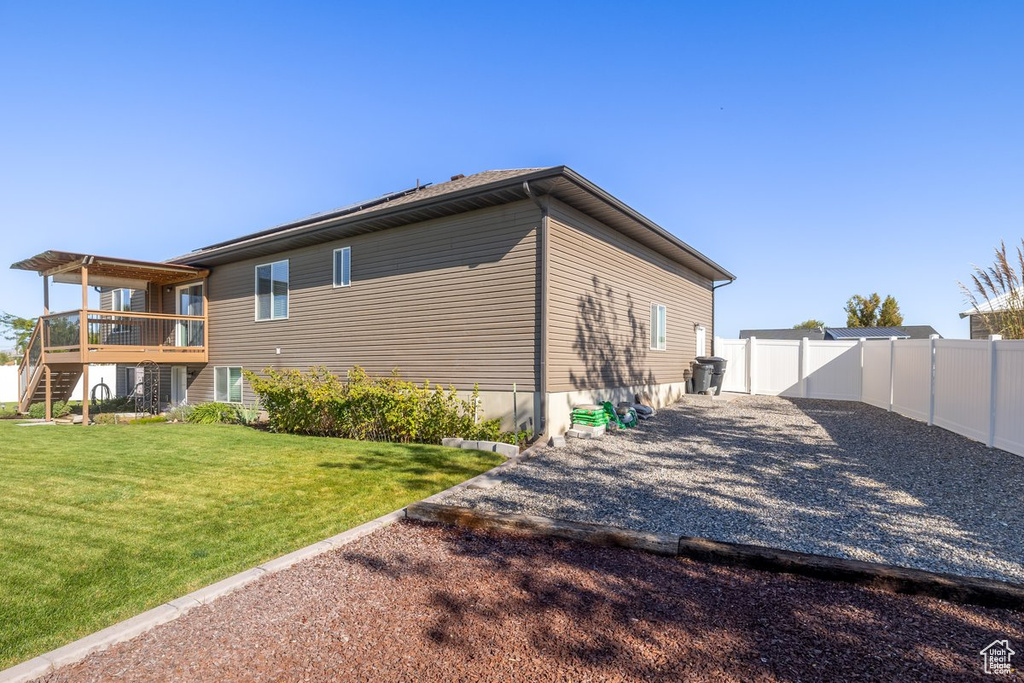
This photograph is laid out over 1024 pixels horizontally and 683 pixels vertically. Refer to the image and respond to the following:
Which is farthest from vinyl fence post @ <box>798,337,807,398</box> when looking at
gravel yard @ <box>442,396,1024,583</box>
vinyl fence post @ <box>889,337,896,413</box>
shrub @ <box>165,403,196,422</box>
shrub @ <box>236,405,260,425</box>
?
shrub @ <box>165,403,196,422</box>

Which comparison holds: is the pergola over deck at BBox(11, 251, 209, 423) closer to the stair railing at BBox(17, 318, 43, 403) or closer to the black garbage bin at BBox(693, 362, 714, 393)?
the stair railing at BBox(17, 318, 43, 403)

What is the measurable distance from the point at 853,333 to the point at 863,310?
7546 millimetres

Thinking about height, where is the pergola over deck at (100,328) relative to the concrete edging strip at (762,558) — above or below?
above

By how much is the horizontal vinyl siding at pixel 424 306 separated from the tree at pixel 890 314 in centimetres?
3324

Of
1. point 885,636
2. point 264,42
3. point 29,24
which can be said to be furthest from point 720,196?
point 29,24

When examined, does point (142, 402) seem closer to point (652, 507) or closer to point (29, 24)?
point (29, 24)

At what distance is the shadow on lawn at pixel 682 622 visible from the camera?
2408 mm

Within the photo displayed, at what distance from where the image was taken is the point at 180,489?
5.80 meters

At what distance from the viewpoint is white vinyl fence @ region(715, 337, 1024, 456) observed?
718 cm

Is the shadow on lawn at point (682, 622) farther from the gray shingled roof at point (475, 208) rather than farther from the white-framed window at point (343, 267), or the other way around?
the white-framed window at point (343, 267)

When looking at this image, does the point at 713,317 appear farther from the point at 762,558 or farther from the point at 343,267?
the point at 762,558

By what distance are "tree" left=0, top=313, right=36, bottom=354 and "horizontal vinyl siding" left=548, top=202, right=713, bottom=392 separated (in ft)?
106

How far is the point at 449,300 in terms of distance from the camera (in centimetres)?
990

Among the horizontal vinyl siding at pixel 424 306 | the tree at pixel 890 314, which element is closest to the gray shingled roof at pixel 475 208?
the horizontal vinyl siding at pixel 424 306
